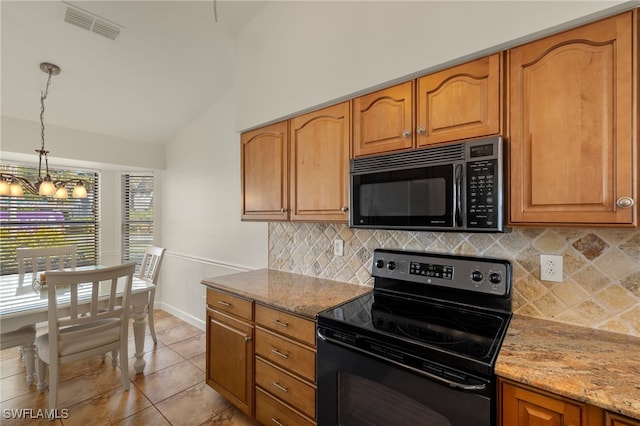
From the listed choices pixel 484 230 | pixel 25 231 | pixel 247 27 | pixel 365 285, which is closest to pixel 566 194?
pixel 484 230

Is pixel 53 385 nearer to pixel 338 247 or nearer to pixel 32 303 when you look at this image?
pixel 32 303

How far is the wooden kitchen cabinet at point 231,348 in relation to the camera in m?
1.87

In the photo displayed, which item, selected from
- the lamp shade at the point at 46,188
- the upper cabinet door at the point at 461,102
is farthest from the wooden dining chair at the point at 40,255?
the upper cabinet door at the point at 461,102

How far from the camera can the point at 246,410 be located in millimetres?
1898

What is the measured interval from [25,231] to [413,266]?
4.51 metres

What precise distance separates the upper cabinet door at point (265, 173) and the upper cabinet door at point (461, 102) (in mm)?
986

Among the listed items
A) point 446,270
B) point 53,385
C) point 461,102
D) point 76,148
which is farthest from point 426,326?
point 76,148

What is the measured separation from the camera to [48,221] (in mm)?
3773

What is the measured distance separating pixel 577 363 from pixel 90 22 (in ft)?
11.1

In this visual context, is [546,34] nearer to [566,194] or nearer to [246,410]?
[566,194]

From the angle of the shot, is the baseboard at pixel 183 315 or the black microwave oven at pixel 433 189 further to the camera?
the baseboard at pixel 183 315

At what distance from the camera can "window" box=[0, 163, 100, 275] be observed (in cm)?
351

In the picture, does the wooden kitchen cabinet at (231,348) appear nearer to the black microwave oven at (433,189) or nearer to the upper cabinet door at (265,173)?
the upper cabinet door at (265,173)

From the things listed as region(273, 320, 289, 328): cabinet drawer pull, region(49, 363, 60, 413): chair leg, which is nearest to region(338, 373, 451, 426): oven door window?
region(273, 320, 289, 328): cabinet drawer pull
